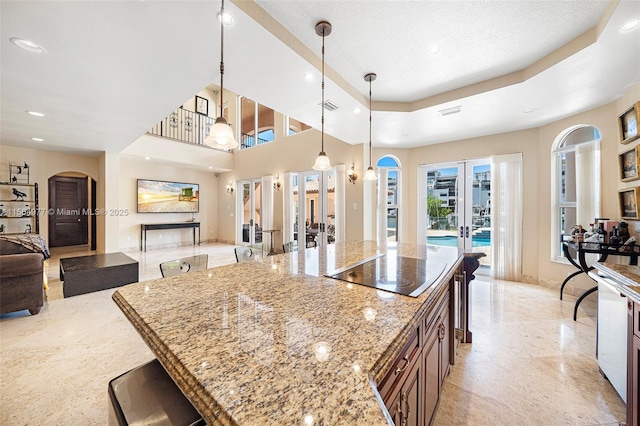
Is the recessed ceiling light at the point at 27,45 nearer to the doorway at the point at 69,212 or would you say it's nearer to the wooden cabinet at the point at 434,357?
the wooden cabinet at the point at 434,357

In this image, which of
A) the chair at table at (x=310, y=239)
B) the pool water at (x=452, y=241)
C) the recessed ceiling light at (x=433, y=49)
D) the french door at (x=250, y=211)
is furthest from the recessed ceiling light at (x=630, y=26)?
the french door at (x=250, y=211)

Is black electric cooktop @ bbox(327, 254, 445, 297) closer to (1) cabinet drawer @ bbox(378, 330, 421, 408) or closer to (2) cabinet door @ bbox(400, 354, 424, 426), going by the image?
(1) cabinet drawer @ bbox(378, 330, 421, 408)

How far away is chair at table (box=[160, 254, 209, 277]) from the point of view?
2.11 metres

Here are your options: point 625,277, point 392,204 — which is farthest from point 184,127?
point 625,277

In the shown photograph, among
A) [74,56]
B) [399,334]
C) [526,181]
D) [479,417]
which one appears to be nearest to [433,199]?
[526,181]

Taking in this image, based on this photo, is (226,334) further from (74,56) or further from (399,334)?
(74,56)

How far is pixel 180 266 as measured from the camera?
87.7 inches

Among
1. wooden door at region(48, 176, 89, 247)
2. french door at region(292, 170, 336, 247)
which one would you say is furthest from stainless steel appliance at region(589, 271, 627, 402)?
wooden door at region(48, 176, 89, 247)

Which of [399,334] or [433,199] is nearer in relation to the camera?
[399,334]

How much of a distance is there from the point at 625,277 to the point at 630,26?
1.94m

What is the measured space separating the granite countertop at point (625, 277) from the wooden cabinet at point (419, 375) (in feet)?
3.35

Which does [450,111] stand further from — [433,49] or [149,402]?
[149,402]

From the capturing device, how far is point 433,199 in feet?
18.0

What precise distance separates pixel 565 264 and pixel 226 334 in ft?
17.5
